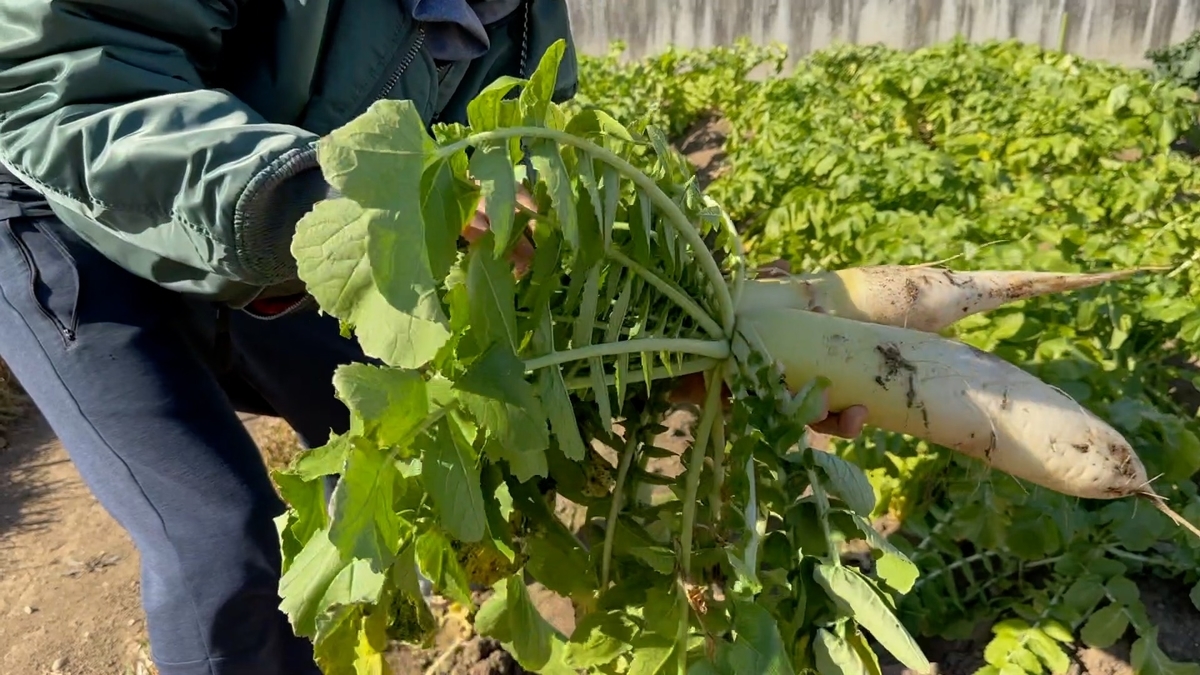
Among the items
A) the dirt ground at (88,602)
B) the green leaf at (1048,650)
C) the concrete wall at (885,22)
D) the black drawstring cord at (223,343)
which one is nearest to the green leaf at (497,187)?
the black drawstring cord at (223,343)

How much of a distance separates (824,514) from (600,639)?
0.36m

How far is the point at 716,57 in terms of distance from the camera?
7457 mm

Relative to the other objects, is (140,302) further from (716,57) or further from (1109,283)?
(716,57)

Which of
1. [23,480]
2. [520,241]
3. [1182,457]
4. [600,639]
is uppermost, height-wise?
[520,241]

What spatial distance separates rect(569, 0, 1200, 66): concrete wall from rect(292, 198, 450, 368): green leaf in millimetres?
8425

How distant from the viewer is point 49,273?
141 cm

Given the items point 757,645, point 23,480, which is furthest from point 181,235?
point 23,480

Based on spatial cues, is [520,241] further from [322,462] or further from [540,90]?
[322,462]

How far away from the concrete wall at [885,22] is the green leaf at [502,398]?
27.4ft

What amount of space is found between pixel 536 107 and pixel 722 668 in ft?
2.24

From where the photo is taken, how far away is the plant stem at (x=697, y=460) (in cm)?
126

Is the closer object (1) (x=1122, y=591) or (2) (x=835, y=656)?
(2) (x=835, y=656)

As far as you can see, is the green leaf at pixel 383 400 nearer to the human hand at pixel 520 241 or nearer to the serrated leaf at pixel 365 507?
the serrated leaf at pixel 365 507

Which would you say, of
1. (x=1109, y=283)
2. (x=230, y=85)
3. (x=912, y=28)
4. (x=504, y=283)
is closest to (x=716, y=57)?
(x=912, y=28)
